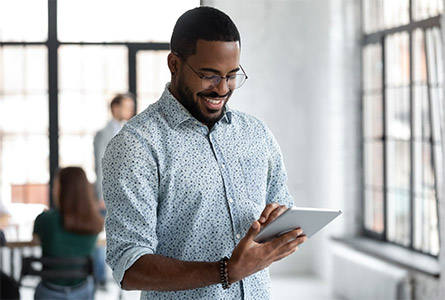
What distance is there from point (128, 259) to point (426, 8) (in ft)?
13.4

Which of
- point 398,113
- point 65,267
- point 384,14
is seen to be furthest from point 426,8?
point 65,267

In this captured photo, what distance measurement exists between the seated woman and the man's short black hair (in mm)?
2467

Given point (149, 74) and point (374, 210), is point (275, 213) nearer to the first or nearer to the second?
point (374, 210)

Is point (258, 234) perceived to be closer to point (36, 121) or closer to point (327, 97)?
point (327, 97)

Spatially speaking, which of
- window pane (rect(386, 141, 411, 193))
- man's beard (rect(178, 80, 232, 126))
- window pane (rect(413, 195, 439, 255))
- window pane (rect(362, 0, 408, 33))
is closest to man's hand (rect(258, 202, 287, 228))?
man's beard (rect(178, 80, 232, 126))

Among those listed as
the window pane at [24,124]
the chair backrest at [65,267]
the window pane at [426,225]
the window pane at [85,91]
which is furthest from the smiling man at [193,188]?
the window pane at [24,124]

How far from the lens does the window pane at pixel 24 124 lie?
23.4 feet

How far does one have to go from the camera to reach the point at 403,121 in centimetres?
572

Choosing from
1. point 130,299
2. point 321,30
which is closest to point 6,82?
point 130,299

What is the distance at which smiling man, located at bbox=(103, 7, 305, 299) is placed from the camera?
174 cm

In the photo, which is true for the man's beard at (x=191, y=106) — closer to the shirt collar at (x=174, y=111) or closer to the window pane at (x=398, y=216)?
the shirt collar at (x=174, y=111)

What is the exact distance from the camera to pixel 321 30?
21.2 feet

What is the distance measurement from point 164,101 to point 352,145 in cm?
463

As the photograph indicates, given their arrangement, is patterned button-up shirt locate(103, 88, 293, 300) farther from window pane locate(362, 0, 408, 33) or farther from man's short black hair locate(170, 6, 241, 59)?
window pane locate(362, 0, 408, 33)
